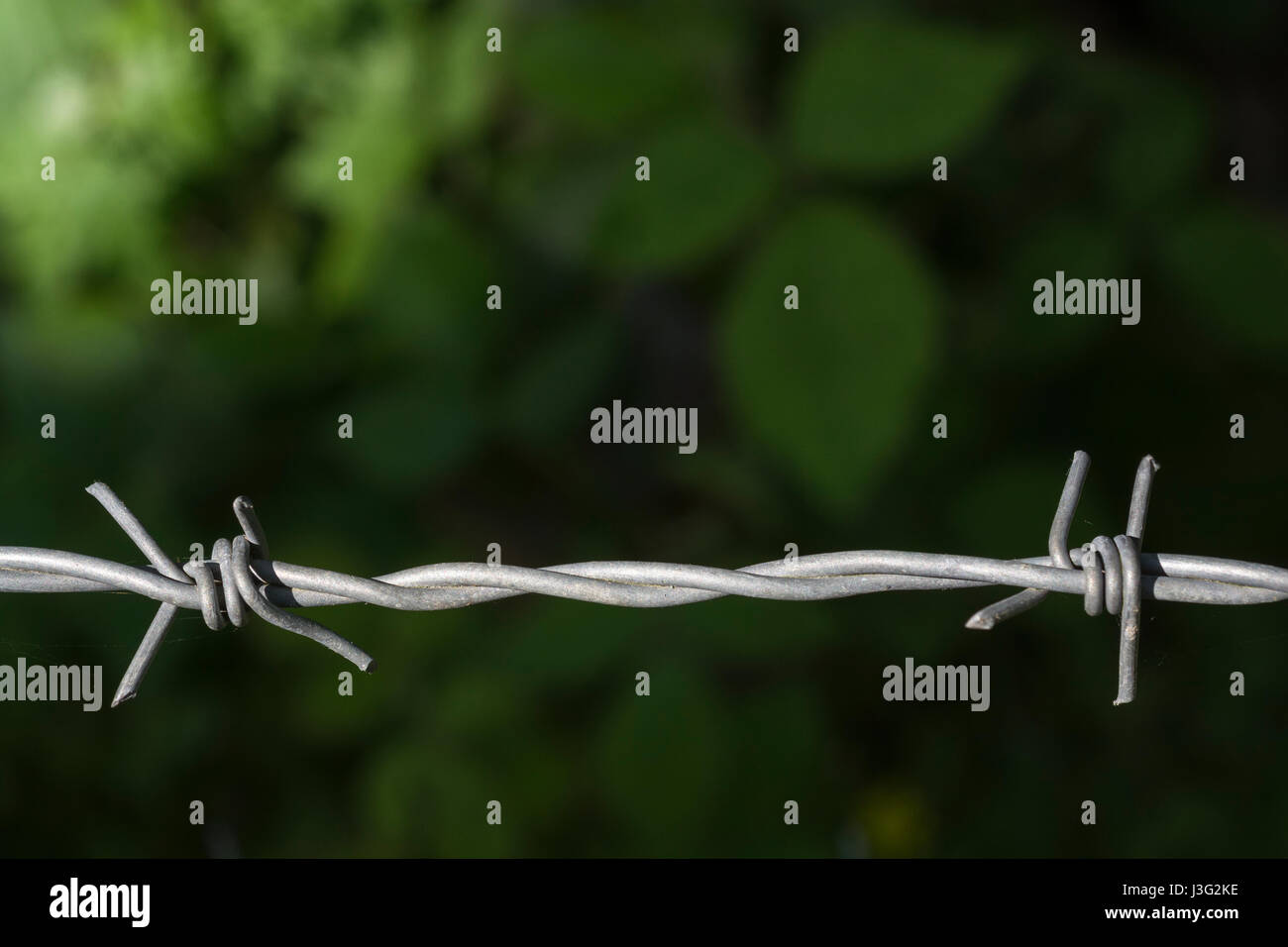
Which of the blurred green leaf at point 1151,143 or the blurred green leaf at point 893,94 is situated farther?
the blurred green leaf at point 1151,143

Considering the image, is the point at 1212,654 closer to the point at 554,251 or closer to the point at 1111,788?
the point at 1111,788

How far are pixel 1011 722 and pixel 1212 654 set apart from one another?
384 millimetres

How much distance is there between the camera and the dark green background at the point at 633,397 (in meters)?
1.69

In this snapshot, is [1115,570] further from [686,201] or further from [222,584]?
[686,201]

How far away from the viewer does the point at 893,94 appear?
5.51 ft

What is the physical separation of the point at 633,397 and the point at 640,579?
4.60 feet

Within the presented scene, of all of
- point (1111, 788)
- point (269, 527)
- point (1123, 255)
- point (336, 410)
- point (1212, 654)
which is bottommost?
point (1111, 788)

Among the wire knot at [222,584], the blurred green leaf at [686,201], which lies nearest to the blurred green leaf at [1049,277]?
the blurred green leaf at [686,201]

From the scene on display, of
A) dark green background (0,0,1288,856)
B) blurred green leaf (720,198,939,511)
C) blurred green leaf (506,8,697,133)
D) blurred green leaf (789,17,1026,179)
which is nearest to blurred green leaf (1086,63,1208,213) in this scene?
dark green background (0,0,1288,856)

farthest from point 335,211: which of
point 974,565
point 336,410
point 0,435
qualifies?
point 974,565

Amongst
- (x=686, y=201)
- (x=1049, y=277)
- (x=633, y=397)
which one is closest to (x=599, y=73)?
(x=686, y=201)

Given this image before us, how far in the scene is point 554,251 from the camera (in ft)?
7.52

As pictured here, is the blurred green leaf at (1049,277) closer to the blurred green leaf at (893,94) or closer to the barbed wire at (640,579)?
the blurred green leaf at (893,94)

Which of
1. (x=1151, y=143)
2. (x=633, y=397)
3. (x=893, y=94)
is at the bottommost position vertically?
(x=633, y=397)
